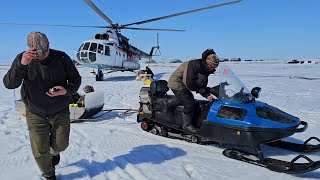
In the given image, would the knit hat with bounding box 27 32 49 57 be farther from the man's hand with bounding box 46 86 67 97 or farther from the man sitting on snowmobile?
the man sitting on snowmobile

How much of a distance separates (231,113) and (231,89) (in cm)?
40

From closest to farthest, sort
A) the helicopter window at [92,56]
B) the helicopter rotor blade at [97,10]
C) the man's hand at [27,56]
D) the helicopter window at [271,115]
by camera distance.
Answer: the man's hand at [27,56] < the helicopter window at [271,115] < the helicopter rotor blade at [97,10] < the helicopter window at [92,56]

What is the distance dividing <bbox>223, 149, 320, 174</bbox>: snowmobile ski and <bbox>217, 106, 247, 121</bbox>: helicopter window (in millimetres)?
578

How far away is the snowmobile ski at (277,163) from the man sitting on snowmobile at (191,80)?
89 cm

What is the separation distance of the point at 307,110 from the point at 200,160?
6.00m

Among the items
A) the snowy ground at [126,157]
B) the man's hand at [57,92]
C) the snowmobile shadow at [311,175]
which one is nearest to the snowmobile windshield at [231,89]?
the snowy ground at [126,157]

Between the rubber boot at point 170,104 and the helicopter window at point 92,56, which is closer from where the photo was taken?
the rubber boot at point 170,104

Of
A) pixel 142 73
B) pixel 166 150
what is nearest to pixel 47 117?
pixel 166 150

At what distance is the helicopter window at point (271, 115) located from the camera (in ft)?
16.1

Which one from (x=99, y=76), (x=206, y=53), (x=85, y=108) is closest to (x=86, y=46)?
(x=99, y=76)

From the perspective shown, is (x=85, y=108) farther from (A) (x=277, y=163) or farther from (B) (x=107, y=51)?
(B) (x=107, y=51)

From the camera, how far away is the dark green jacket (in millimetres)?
3777

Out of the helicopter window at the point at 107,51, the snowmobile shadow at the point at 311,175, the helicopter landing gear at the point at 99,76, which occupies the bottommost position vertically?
the snowmobile shadow at the point at 311,175

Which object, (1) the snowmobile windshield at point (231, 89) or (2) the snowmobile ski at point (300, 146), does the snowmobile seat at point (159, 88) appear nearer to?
(1) the snowmobile windshield at point (231, 89)
